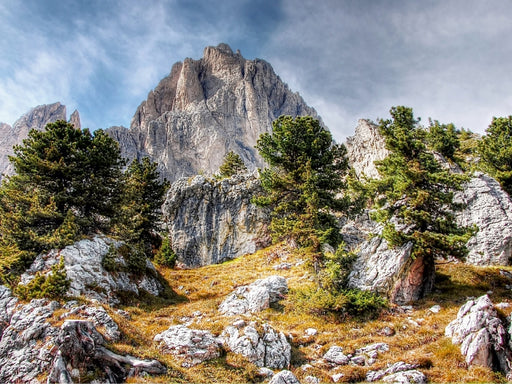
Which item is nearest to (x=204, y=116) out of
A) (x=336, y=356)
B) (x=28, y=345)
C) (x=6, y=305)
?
(x=6, y=305)

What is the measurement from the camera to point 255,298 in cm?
1909

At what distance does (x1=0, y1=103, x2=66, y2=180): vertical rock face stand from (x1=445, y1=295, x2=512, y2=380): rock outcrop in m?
217

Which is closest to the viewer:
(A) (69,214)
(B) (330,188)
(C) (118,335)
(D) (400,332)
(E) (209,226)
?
(C) (118,335)

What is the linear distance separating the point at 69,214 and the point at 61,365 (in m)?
15.5

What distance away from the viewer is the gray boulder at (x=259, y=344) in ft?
37.9

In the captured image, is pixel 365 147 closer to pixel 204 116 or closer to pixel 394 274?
pixel 394 274

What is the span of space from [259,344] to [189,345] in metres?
2.96

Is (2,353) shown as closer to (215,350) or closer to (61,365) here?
(61,365)

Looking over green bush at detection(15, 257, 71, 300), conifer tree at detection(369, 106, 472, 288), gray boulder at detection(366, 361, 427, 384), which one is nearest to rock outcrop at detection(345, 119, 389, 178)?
conifer tree at detection(369, 106, 472, 288)

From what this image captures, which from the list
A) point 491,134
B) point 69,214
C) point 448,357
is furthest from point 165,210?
point 491,134

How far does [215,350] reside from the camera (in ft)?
37.5

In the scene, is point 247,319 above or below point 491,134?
below

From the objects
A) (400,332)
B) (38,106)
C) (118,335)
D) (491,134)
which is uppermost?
(38,106)

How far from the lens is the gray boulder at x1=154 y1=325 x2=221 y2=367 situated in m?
11.0
